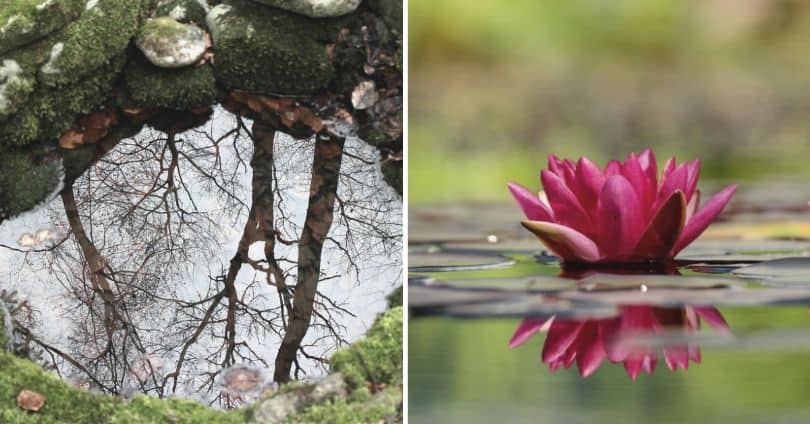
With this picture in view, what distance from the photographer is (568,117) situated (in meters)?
3.27

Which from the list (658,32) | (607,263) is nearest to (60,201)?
(607,263)

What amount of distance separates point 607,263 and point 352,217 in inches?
12.8

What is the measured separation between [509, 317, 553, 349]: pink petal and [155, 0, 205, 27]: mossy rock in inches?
23.4

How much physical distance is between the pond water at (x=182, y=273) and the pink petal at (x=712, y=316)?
1.26 ft

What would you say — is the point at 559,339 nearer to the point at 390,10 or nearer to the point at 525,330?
the point at 525,330

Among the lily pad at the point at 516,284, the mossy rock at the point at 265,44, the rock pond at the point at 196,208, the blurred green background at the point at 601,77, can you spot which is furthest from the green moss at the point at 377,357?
the blurred green background at the point at 601,77

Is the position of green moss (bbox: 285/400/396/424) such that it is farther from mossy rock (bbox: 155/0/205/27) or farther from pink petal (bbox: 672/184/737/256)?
mossy rock (bbox: 155/0/205/27)

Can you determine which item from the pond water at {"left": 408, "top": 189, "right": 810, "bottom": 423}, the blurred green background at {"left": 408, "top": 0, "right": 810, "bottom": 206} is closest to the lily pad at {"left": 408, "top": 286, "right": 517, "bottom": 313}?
the pond water at {"left": 408, "top": 189, "right": 810, "bottom": 423}

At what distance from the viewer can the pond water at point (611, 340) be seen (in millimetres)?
760

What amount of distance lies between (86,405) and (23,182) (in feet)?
0.97

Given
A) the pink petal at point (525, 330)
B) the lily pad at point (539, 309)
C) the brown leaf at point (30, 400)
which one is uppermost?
the lily pad at point (539, 309)

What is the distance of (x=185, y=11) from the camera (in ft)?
3.99

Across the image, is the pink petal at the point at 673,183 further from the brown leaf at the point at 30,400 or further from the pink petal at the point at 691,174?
the brown leaf at the point at 30,400

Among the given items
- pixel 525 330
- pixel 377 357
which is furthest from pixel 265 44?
pixel 525 330
